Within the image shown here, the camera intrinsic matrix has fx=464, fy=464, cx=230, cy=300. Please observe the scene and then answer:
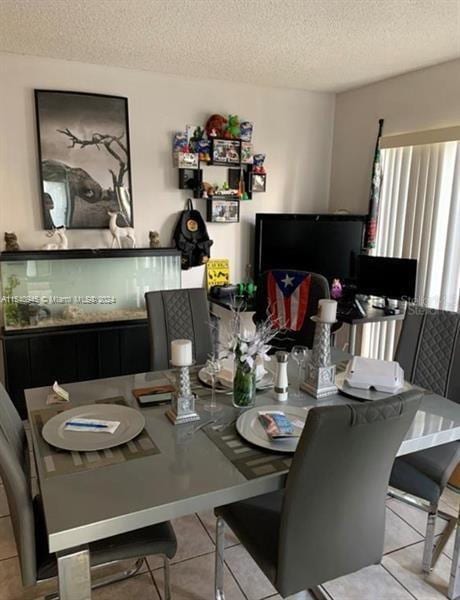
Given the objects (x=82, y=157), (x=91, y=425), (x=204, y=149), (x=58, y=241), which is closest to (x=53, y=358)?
(x=58, y=241)

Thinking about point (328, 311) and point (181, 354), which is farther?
point (328, 311)

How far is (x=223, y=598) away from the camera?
1809mm

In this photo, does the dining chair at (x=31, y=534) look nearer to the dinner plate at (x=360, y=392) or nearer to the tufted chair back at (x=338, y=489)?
Result: the tufted chair back at (x=338, y=489)

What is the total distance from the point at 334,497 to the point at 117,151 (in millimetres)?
2847

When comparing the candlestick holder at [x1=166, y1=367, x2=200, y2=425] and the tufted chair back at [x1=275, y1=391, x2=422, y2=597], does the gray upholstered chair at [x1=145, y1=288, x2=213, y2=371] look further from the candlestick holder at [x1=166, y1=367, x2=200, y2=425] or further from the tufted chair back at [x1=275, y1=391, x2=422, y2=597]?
the tufted chair back at [x1=275, y1=391, x2=422, y2=597]

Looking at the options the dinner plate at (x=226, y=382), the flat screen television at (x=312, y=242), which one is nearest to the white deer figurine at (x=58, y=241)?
the flat screen television at (x=312, y=242)

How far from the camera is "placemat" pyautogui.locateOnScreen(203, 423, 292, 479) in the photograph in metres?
1.35

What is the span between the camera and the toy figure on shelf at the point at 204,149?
3.57 metres

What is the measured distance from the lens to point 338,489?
1305 millimetres

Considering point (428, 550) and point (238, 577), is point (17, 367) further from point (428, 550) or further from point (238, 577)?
point (428, 550)

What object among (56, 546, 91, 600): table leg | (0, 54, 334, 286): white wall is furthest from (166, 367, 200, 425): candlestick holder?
(0, 54, 334, 286): white wall

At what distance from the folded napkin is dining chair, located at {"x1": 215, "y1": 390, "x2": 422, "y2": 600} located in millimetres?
577

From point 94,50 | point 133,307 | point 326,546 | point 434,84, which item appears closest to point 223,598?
point 326,546

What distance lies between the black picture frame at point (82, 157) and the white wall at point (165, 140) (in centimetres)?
6
